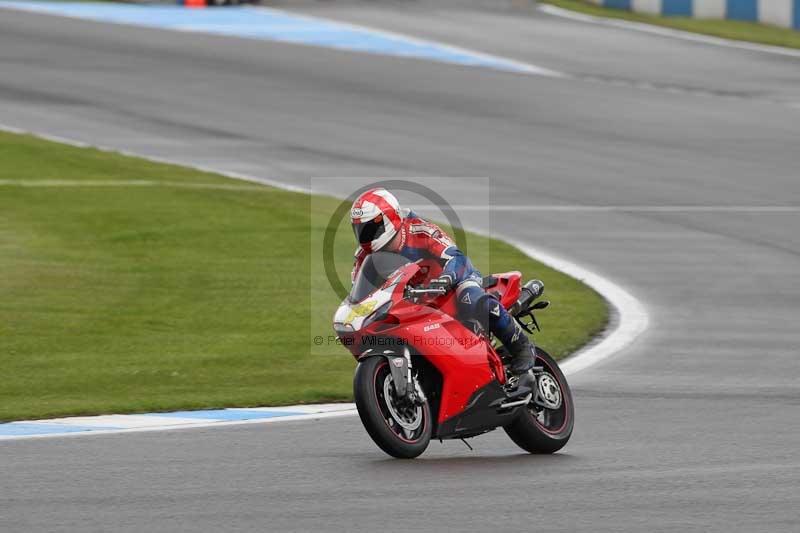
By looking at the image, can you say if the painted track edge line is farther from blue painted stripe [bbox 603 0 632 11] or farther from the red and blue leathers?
blue painted stripe [bbox 603 0 632 11]

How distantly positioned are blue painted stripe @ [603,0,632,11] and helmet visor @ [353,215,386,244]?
3319 centimetres

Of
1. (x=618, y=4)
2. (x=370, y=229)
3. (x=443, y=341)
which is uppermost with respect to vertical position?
(x=370, y=229)

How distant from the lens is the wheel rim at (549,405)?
30.9 ft

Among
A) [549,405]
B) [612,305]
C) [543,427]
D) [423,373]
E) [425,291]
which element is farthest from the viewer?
[612,305]

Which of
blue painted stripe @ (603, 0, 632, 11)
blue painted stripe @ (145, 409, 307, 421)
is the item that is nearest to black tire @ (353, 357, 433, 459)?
blue painted stripe @ (145, 409, 307, 421)

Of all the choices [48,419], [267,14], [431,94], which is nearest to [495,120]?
[431,94]

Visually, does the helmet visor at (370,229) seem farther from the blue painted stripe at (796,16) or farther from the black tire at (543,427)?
the blue painted stripe at (796,16)

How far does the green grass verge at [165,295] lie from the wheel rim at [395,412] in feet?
7.13

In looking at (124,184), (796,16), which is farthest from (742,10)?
(124,184)

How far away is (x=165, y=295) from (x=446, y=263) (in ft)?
20.6

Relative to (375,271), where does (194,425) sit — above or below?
below

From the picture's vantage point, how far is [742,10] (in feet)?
127

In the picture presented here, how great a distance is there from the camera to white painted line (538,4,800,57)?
A: 112ft

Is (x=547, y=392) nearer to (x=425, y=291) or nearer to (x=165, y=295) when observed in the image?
(x=425, y=291)
